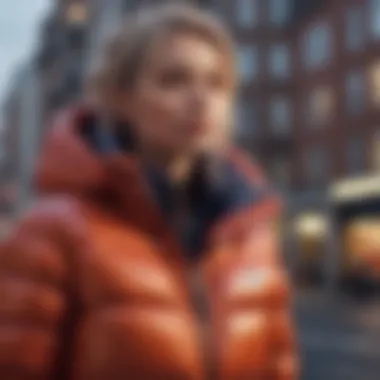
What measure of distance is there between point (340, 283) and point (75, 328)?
11411 millimetres

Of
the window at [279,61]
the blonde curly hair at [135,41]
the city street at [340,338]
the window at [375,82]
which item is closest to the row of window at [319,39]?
the window at [279,61]

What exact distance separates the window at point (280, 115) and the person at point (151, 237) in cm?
1031

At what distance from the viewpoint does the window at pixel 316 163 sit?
37.9 ft

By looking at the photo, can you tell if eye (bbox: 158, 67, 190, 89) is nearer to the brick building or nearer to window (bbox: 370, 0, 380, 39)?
the brick building

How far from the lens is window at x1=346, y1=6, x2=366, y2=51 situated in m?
12.1

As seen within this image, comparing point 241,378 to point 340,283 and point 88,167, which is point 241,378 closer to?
point 88,167

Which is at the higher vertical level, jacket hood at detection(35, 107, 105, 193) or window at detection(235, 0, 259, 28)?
window at detection(235, 0, 259, 28)

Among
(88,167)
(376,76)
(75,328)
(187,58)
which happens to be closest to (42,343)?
(75,328)

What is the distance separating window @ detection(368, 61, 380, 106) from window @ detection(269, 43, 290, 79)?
132cm

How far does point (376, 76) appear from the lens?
492 inches

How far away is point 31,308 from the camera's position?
65cm

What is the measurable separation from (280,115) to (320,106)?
78 cm

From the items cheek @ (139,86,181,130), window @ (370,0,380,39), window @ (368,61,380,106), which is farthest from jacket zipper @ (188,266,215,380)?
window @ (368,61,380,106)

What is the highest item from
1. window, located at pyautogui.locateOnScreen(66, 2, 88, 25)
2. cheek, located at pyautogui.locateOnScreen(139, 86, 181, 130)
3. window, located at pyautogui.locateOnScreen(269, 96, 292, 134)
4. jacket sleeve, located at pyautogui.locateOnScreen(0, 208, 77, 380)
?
window, located at pyautogui.locateOnScreen(66, 2, 88, 25)
